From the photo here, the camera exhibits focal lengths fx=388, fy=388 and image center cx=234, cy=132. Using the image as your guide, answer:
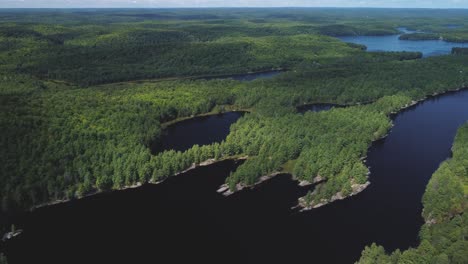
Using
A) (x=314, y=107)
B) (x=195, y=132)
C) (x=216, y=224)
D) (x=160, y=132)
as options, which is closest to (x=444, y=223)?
(x=216, y=224)

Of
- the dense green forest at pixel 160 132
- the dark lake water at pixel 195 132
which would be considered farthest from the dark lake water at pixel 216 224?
the dark lake water at pixel 195 132

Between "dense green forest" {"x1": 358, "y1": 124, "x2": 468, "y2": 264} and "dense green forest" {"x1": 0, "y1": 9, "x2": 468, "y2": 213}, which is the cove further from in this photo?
"dense green forest" {"x1": 358, "y1": 124, "x2": 468, "y2": 264}

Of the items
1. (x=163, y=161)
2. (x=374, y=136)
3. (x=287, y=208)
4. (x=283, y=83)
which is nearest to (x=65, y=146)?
(x=163, y=161)

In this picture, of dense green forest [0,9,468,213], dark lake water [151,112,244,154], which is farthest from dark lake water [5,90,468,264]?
dark lake water [151,112,244,154]

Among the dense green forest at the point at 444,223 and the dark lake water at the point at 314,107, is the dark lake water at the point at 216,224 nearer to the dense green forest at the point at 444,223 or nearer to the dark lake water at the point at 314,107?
the dense green forest at the point at 444,223

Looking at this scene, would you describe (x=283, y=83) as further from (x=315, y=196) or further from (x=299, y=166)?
(x=315, y=196)

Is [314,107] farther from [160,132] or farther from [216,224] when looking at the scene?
[216,224]
